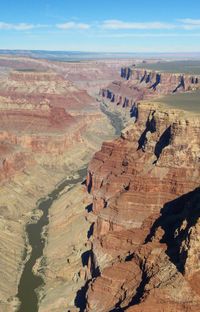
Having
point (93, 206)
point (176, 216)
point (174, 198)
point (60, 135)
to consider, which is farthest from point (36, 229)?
point (60, 135)

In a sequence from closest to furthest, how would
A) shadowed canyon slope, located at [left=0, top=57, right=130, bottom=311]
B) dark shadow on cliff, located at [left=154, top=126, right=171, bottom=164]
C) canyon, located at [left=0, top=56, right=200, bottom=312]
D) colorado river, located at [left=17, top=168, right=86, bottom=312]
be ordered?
canyon, located at [left=0, top=56, right=200, bottom=312]
colorado river, located at [left=17, top=168, right=86, bottom=312]
shadowed canyon slope, located at [left=0, top=57, right=130, bottom=311]
dark shadow on cliff, located at [left=154, top=126, right=171, bottom=164]

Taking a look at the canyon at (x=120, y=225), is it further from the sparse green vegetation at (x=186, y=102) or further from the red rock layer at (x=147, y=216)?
the sparse green vegetation at (x=186, y=102)

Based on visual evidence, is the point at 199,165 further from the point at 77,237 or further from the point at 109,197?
the point at 77,237

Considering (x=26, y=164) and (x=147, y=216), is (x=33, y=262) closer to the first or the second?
(x=147, y=216)

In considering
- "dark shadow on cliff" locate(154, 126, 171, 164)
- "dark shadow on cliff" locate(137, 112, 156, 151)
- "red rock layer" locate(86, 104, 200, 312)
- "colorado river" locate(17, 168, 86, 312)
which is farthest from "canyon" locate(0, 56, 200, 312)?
Answer: "colorado river" locate(17, 168, 86, 312)

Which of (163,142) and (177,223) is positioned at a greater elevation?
(163,142)

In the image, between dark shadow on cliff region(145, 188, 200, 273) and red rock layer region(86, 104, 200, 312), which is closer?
red rock layer region(86, 104, 200, 312)

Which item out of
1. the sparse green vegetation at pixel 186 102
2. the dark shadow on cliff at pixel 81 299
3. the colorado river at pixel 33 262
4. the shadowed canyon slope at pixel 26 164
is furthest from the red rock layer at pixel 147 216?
the shadowed canyon slope at pixel 26 164

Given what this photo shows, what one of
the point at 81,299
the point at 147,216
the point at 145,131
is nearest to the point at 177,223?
the point at 147,216

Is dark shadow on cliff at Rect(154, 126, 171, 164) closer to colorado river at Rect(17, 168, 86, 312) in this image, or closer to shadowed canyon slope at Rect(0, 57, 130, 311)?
colorado river at Rect(17, 168, 86, 312)
